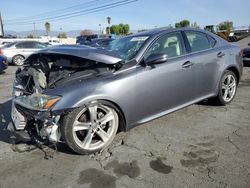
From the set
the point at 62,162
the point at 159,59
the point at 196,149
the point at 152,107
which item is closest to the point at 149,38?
the point at 159,59

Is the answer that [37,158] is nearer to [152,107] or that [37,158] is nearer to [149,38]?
[152,107]

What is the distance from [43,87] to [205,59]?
2.75 metres

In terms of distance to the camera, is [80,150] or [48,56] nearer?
[80,150]

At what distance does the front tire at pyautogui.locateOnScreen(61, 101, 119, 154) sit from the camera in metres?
3.35

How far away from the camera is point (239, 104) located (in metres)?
5.58

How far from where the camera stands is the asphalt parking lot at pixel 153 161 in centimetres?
296

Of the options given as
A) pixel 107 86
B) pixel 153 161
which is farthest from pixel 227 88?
pixel 107 86

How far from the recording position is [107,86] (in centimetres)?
350

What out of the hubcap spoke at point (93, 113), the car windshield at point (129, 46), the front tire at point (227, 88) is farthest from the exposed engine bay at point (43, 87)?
the front tire at point (227, 88)

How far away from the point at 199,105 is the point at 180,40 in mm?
1611

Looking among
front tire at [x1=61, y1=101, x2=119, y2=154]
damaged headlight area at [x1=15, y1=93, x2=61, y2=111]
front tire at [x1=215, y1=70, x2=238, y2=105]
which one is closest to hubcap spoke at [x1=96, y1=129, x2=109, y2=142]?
front tire at [x1=61, y1=101, x2=119, y2=154]

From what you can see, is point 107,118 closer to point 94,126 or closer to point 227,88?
point 94,126

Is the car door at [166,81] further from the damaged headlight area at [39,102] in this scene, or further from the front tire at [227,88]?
the damaged headlight area at [39,102]

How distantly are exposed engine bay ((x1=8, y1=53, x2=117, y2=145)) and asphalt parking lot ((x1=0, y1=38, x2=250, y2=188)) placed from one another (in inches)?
14.5
